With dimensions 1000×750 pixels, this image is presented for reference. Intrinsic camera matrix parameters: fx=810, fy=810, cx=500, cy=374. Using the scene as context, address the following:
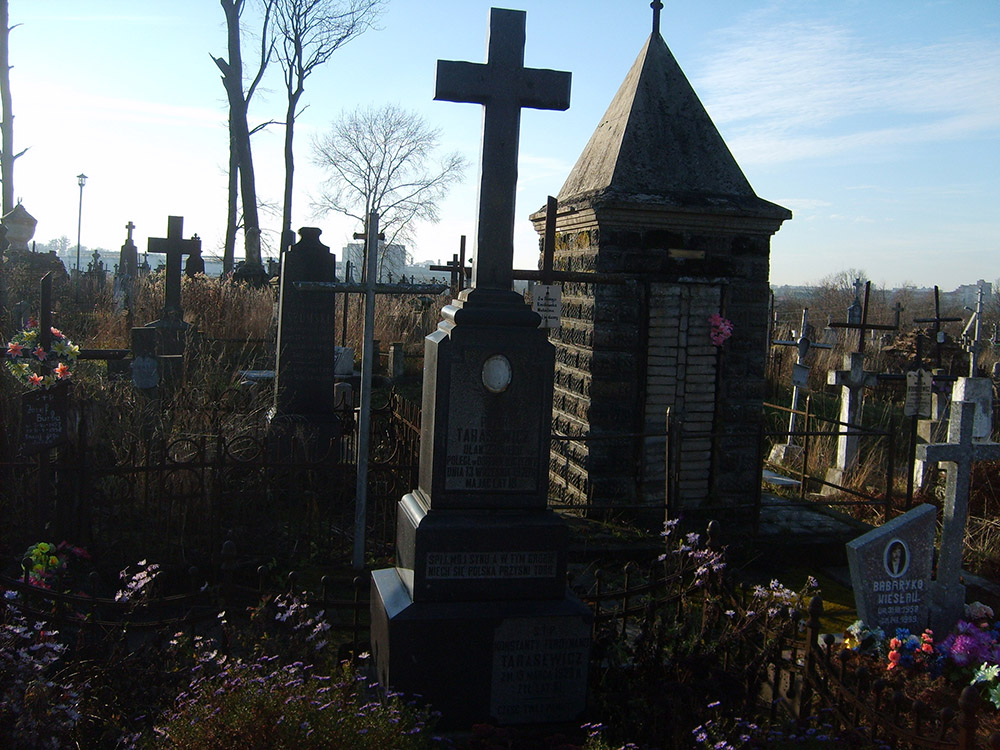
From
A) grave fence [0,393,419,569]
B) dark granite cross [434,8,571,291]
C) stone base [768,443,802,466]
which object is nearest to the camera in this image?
dark granite cross [434,8,571,291]

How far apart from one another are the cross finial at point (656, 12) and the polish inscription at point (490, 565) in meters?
6.01

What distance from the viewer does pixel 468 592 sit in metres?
4.17

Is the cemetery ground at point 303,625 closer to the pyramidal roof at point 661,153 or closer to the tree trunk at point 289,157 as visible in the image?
the pyramidal roof at point 661,153

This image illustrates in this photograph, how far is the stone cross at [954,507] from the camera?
209 inches

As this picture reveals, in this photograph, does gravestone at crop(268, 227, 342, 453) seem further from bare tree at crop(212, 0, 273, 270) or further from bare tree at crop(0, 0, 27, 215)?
bare tree at crop(0, 0, 27, 215)

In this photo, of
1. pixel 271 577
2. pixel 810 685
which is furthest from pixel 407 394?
pixel 810 685

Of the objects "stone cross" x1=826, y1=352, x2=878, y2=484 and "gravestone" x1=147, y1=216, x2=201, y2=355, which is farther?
"gravestone" x1=147, y1=216, x2=201, y2=355

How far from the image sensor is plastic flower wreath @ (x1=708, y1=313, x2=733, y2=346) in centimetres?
748

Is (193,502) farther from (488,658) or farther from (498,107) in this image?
(498,107)

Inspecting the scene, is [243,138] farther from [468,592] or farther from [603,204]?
[468,592]

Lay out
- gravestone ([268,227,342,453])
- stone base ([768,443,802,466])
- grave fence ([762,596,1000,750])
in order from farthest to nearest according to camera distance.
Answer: stone base ([768,443,802,466]) → gravestone ([268,227,342,453]) → grave fence ([762,596,1000,750])

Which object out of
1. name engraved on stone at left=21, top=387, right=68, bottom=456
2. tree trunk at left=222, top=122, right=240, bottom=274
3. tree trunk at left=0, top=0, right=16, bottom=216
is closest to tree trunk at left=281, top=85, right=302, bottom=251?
tree trunk at left=222, top=122, right=240, bottom=274

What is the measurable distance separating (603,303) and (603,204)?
882 mm

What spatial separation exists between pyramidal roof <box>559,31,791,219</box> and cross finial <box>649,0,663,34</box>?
51mm
